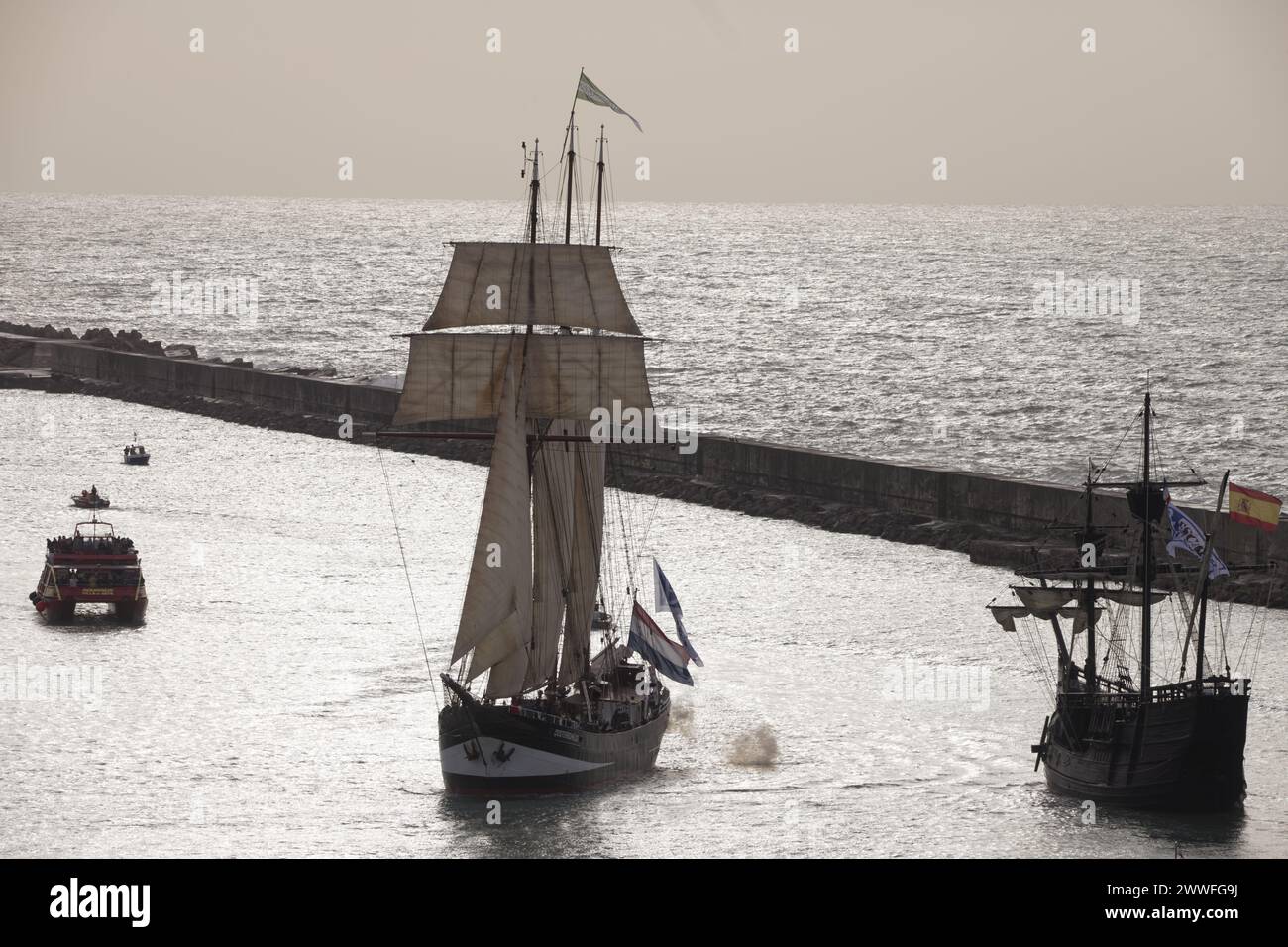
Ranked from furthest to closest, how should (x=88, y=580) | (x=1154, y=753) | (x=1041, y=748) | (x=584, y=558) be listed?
(x=88, y=580), (x=584, y=558), (x=1041, y=748), (x=1154, y=753)

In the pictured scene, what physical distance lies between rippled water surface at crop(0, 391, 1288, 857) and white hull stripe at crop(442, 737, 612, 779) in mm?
711

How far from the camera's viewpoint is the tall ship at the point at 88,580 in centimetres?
5544

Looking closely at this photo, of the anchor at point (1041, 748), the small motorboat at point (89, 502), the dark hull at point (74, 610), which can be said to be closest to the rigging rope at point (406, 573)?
the dark hull at point (74, 610)

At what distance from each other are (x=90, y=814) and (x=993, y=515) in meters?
40.5

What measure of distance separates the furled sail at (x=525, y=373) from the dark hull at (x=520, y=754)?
10.9 m

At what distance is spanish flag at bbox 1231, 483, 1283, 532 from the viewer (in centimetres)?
3791

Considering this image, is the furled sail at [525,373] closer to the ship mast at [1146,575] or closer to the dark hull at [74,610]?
the dark hull at [74,610]

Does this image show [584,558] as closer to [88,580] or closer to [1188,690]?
[1188,690]

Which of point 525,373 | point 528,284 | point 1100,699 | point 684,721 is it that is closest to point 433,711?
point 684,721

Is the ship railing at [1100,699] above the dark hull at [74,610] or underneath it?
above

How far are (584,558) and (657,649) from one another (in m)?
3.40

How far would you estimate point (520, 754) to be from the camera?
39938 mm

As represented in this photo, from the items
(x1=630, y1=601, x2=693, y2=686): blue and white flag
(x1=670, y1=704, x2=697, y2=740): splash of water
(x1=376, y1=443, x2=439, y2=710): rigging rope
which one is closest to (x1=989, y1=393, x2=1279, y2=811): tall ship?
(x1=630, y1=601, x2=693, y2=686): blue and white flag
